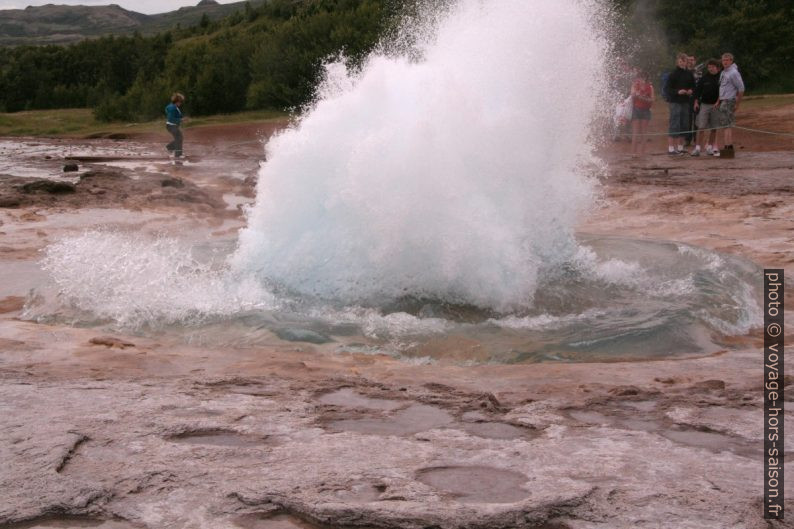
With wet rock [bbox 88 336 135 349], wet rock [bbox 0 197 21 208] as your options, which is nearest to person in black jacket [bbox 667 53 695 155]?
wet rock [bbox 0 197 21 208]

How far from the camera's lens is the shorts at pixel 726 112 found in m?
13.0

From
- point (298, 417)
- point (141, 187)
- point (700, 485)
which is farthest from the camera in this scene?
point (141, 187)

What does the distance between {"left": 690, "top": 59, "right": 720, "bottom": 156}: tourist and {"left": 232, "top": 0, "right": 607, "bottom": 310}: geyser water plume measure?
6355mm

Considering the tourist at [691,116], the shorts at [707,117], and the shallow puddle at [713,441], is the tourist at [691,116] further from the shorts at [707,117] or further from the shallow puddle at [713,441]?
the shallow puddle at [713,441]

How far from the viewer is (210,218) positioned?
10797 mm

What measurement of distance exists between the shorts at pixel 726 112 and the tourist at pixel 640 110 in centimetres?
133

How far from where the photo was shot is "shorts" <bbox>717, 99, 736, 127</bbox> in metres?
13.0

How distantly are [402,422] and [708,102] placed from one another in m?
10.7

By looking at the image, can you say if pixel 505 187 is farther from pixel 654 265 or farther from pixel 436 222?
pixel 654 265

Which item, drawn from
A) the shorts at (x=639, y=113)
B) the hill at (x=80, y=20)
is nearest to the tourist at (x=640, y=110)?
the shorts at (x=639, y=113)

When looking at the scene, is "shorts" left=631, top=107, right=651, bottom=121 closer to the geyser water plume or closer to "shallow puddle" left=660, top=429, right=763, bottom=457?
the geyser water plume

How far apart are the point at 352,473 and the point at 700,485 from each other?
1.10 m

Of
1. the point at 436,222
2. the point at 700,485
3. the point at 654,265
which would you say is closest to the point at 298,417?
the point at 700,485

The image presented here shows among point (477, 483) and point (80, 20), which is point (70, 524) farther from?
point (80, 20)
